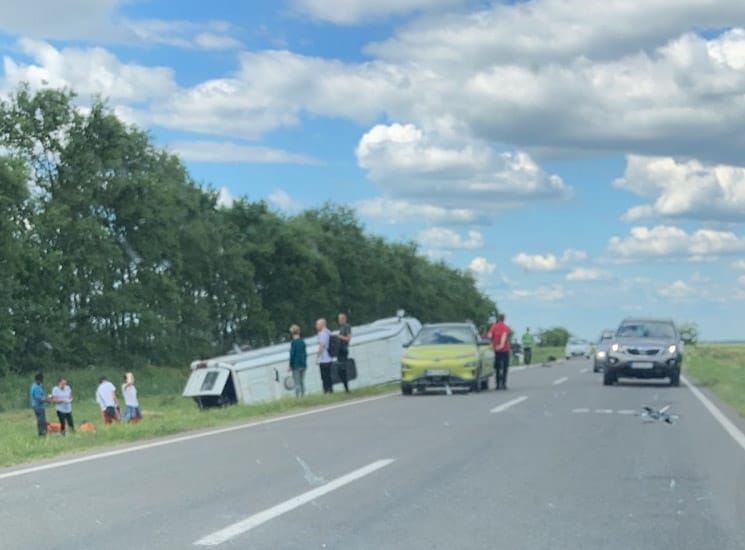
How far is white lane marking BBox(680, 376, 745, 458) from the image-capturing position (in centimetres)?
1572

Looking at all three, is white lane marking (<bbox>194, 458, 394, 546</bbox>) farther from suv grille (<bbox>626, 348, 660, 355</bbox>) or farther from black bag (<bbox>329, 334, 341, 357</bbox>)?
suv grille (<bbox>626, 348, 660, 355</bbox>)

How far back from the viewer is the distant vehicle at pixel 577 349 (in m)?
74.7

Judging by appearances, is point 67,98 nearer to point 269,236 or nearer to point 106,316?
point 106,316

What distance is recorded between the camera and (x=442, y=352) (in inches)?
1030

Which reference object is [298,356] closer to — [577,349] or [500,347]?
[500,347]

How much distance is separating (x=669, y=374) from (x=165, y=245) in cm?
3546

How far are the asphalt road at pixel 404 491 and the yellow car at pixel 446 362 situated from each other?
8.04 m

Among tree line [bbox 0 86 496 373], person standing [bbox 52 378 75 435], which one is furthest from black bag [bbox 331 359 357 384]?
tree line [bbox 0 86 496 373]

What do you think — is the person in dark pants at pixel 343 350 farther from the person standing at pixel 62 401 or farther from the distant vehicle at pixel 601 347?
the distant vehicle at pixel 601 347

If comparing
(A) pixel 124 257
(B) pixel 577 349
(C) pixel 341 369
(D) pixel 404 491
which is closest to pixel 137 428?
(D) pixel 404 491

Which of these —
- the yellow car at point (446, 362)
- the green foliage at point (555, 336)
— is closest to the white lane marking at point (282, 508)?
the yellow car at point (446, 362)

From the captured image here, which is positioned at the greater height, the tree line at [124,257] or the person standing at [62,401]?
the tree line at [124,257]

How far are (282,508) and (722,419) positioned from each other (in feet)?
37.6

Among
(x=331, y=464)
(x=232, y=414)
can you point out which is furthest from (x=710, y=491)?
(x=232, y=414)
